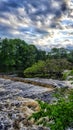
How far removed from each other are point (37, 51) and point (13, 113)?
106505 mm

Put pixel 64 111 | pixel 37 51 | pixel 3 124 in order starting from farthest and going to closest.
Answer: pixel 37 51, pixel 3 124, pixel 64 111

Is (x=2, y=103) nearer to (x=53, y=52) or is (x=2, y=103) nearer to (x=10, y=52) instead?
(x=10, y=52)

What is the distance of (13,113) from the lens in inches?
568

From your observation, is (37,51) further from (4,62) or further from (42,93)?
(42,93)

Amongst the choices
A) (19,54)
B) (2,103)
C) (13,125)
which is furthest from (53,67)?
(19,54)

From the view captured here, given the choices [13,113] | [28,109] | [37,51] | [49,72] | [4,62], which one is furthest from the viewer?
[37,51]

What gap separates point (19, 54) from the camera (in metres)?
107

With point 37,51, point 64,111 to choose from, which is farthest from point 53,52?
point 64,111

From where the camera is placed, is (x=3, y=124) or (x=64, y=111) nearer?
(x=64, y=111)

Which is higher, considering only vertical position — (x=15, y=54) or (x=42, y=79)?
(x=15, y=54)

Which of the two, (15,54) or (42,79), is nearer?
(42,79)

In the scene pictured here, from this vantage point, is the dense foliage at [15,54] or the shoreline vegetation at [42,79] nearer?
the shoreline vegetation at [42,79]

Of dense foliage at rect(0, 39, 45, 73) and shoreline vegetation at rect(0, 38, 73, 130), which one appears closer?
shoreline vegetation at rect(0, 38, 73, 130)

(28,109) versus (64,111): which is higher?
(64,111)
